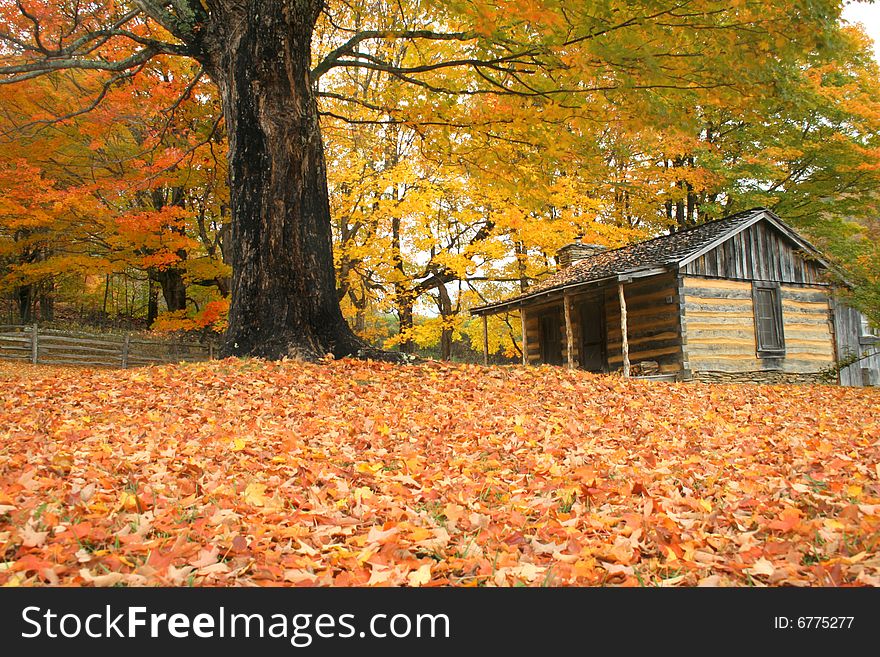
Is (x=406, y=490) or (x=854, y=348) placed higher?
(x=854, y=348)

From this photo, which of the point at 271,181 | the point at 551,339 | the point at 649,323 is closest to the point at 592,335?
the point at 551,339

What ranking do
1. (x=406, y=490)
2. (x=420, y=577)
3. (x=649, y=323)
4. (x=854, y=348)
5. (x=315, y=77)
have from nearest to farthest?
(x=420, y=577) < (x=406, y=490) < (x=315, y=77) < (x=649, y=323) < (x=854, y=348)

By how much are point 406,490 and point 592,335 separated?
1499 cm

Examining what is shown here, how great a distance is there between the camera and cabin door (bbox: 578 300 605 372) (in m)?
17.6

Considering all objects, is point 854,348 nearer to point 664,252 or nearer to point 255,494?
point 664,252

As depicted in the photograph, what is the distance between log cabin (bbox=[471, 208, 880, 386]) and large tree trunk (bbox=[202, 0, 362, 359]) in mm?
7909

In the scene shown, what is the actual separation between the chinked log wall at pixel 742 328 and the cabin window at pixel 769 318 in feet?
0.69

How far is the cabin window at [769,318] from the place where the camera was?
53.3 feet

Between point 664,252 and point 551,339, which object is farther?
point 551,339

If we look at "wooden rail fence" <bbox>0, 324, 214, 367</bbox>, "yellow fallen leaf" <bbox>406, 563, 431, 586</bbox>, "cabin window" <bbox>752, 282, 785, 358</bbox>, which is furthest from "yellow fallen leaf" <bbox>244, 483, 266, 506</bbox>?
"wooden rail fence" <bbox>0, 324, 214, 367</bbox>

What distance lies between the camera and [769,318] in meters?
16.6

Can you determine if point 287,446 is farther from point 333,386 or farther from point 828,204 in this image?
point 828,204
